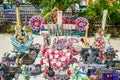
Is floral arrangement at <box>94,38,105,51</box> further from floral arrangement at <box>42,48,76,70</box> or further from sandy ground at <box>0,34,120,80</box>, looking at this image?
sandy ground at <box>0,34,120,80</box>

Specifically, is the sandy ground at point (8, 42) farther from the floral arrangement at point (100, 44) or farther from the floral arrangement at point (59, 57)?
the floral arrangement at point (59, 57)

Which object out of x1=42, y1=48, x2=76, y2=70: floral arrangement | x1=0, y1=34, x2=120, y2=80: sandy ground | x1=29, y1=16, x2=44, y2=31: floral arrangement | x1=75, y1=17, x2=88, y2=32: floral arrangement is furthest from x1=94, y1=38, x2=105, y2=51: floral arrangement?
x1=29, y1=16, x2=44, y2=31: floral arrangement

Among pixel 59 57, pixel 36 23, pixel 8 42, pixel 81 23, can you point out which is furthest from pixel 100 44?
pixel 8 42

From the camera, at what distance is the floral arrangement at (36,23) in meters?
20.1

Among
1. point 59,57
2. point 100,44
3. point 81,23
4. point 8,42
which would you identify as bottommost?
point 59,57

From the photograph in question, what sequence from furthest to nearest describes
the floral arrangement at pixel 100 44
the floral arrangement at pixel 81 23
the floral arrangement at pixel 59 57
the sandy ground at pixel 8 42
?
1. the floral arrangement at pixel 81 23
2. the sandy ground at pixel 8 42
3. the floral arrangement at pixel 100 44
4. the floral arrangement at pixel 59 57

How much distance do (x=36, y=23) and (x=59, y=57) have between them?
20.7ft

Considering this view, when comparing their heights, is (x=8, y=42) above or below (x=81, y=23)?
below

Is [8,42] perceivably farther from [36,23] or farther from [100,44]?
[100,44]

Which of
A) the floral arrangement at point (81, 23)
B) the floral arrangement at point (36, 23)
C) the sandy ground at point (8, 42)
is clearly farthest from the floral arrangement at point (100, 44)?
the floral arrangement at point (36, 23)

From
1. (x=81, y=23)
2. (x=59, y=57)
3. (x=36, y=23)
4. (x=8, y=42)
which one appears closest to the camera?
(x=59, y=57)

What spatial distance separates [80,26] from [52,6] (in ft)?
8.82

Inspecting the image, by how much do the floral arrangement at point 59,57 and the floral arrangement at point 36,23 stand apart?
553 centimetres

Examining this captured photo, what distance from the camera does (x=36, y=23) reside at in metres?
20.2
